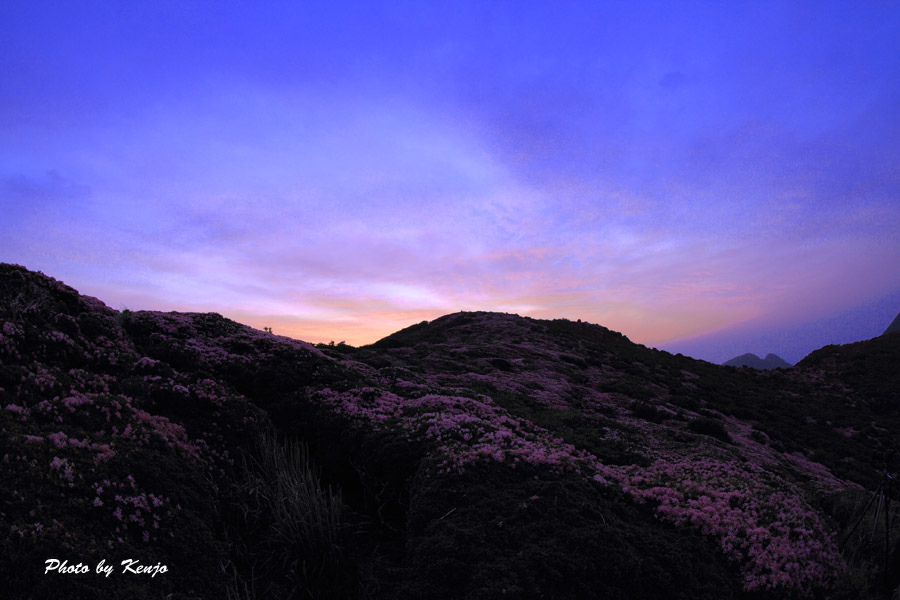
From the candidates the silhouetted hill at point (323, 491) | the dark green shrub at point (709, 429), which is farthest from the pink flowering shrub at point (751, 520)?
the dark green shrub at point (709, 429)

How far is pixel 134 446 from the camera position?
6613mm

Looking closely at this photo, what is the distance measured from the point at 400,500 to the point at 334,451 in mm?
2053

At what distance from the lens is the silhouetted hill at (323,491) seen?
533 cm

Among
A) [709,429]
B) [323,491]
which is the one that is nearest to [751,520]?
[323,491]

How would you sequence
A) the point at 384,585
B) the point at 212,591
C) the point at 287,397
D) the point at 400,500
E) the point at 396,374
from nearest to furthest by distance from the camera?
the point at 212,591
the point at 384,585
the point at 400,500
the point at 287,397
the point at 396,374

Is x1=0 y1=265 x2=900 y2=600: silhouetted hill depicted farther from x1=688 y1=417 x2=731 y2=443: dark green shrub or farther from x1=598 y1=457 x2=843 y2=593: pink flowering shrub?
x1=688 y1=417 x2=731 y2=443: dark green shrub

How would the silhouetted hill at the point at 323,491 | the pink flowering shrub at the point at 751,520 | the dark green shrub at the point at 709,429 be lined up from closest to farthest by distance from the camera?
the silhouetted hill at the point at 323,491
the pink flowering shrub at the point at 751,520
the dark green shrub at the point at 709,429

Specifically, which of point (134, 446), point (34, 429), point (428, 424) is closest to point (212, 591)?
point (134, 446)

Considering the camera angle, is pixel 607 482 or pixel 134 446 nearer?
pixel 134 446

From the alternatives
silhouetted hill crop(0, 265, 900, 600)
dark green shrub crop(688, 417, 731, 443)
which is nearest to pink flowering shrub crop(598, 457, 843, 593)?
silhouetted hill crop(0, 265, 900, 600)

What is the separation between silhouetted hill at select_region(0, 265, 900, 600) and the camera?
210 inches

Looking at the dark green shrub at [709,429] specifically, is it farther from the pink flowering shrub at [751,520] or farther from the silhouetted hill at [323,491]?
the pink flowering shrub at [751,520]

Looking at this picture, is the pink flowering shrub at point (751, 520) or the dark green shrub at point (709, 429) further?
the dark green shrub at point (709, 429)

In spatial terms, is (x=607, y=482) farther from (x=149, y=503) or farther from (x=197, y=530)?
(x=149, y=503)
